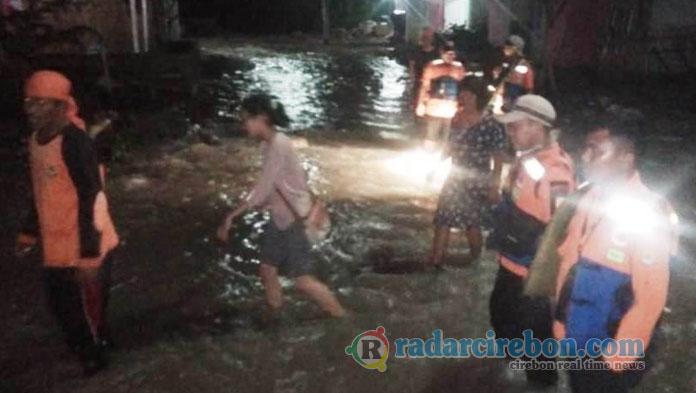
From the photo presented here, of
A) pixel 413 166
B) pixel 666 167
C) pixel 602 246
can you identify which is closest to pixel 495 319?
pixel 602 246

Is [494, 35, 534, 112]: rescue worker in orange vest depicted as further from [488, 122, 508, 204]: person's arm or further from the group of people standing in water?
[488, 122, 508, 204]: person's arm

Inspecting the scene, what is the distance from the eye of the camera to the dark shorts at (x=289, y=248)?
5035 millimetres

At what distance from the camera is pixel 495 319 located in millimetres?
4461

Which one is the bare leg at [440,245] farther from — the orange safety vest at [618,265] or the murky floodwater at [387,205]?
the orange safety vest at [618,265]

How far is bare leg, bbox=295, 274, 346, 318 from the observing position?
16.9ft

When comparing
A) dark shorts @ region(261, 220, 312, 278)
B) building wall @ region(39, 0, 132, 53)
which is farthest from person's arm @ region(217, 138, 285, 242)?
building wall @ region(39, 0, 132, 53)

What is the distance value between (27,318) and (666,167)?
8520 millimetres

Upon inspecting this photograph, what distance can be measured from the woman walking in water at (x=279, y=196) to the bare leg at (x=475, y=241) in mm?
1775

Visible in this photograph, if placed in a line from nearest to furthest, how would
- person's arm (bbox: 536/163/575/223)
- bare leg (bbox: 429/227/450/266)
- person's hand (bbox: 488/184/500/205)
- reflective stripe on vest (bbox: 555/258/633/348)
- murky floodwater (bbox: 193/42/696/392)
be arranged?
reflective stripe on vest (bbox: 555/258/633/348)
person's arm (bbox: 536/163/575/223)
person's hand (bbox: 488/184/500/205)
murky floodwater (bbox: 193/42/696/392)
bare leg (bbox: 429/227/450/266)

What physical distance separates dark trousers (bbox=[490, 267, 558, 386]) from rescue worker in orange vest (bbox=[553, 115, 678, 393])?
82 cm

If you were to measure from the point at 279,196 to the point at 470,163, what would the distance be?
71.4 inches

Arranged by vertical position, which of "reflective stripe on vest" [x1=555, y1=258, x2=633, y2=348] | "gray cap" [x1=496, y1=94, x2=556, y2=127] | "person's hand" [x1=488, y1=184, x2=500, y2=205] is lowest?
"person's hand" [x1=488, y1=184, x2=500, y2=205]

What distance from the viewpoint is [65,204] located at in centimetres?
424

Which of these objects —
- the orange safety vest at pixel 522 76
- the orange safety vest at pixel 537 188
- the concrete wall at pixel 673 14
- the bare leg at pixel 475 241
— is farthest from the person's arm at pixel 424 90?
the concrete wall at pixel 673 14
